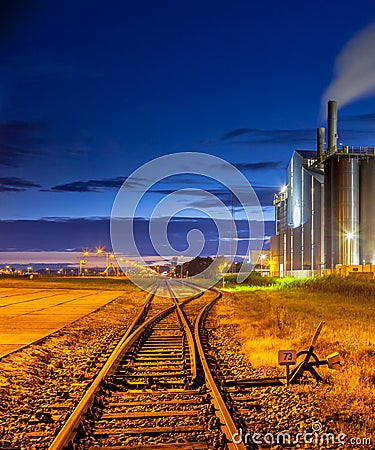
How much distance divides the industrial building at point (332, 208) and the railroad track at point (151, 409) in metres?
47.3

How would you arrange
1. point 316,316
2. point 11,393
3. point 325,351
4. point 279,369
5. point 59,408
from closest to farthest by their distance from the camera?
point 59,408
point 11,393
point 279,369
point 325,351
point 316,316

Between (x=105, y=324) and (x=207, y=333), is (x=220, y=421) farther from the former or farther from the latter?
(x=105, y=324)

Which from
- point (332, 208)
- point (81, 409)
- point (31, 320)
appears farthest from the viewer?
point (332, 208)

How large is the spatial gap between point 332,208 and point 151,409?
5400 centimetres

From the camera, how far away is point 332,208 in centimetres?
5938

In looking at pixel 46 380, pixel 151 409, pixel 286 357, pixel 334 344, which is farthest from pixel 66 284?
pixel 151 409

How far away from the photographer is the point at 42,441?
652cm

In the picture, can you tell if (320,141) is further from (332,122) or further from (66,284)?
(66,284)

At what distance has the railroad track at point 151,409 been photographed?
6.41 metres

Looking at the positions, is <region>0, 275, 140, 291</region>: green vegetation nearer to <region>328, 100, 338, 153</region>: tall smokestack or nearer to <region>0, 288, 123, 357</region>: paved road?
<region>0, 288, 123, 357</region>: paved road

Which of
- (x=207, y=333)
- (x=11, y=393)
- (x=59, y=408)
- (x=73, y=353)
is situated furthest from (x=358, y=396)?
(x=207, y=333)

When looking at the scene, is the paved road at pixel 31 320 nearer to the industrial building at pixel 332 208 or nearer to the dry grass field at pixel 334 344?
the dry grass field at pixel 334 344

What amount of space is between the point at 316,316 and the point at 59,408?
619 inches

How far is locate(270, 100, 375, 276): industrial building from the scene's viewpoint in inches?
2288
